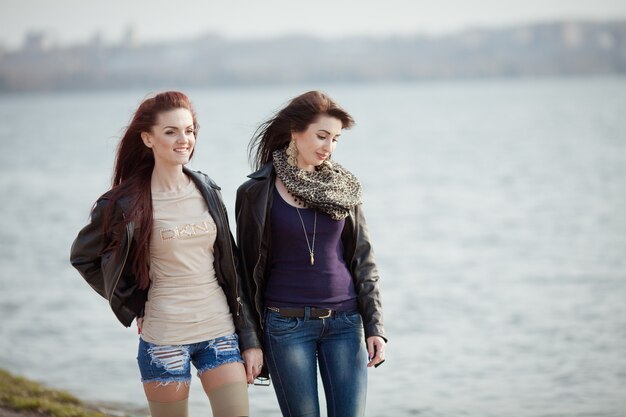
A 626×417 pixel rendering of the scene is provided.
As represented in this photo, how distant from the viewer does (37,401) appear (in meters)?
7.05

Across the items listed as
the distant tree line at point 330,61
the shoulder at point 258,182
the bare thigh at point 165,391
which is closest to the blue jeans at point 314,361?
the bare thigh at point 165,391

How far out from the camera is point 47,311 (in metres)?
14.5

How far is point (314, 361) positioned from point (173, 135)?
4.09 feet

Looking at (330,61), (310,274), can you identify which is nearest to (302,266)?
(310,274)

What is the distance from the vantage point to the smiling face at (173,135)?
4418mm

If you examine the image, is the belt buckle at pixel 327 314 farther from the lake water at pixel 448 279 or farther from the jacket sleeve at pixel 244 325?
the lake water at pixel 448 279

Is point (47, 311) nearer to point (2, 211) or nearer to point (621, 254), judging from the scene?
point (621, 254)

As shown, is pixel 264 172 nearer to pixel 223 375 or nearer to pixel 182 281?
pixel 182 281

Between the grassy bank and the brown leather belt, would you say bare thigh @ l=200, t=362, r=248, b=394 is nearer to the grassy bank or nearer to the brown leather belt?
the brown leather belt

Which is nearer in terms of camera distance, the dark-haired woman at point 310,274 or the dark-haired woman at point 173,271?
the dark-haired woman at point 173,271

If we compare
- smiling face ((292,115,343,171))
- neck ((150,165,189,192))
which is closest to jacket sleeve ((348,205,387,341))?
smiling face ((292,115,343,171))

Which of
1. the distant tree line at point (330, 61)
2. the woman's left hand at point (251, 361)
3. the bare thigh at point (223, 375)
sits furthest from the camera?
the distant tree line at point (330, 61)

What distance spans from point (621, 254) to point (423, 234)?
5465 millimetres

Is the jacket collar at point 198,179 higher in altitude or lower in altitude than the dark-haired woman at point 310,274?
higher
